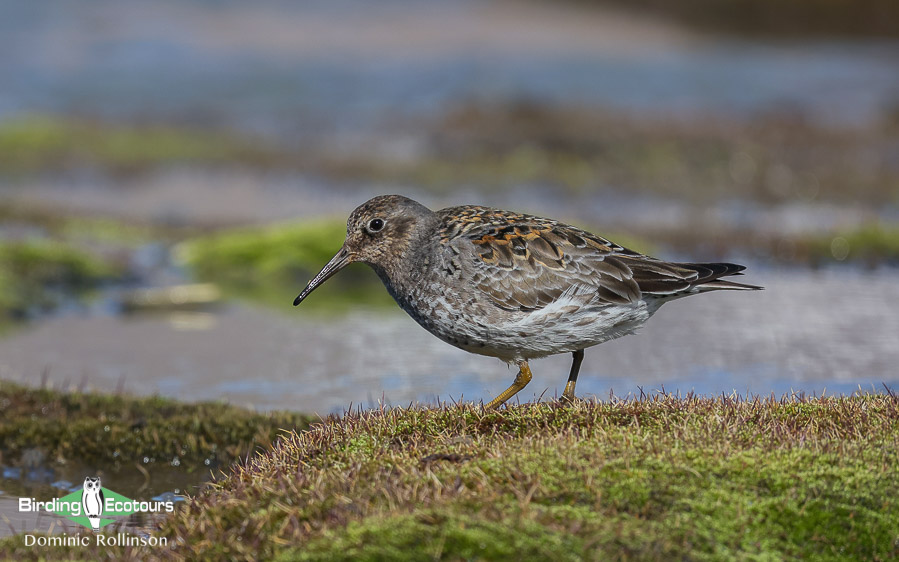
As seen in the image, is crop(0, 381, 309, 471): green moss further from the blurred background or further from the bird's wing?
the bird's wing

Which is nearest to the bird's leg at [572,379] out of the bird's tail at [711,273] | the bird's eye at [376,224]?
the bird's tail at [711,273]

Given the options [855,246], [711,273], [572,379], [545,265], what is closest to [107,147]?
[855,246]

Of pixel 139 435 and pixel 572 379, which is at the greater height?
pixel 572 379

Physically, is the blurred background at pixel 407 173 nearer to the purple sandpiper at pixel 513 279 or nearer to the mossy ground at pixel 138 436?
the mossy ground at pixel 138 436

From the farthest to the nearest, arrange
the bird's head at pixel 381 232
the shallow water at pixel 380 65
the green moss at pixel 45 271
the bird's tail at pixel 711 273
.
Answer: the shallow water at pixel 380 65 < the green moss at pixel 45 271 < the bird's head at pixel 381 232 < the bird's tail at pixel 711 273

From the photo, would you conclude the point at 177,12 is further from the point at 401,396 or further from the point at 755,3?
the point at 401,396

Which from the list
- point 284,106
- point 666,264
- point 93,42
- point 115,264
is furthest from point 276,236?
point 93,42

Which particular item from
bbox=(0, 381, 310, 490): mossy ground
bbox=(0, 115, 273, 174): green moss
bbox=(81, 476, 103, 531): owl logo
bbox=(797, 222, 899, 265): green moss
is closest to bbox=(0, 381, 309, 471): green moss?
bbox=(0, 381, 310, 490): mossy ground

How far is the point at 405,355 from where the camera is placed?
1492 centimetres

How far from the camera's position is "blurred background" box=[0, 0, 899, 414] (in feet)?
48.0

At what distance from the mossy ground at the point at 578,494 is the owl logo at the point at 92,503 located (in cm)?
146

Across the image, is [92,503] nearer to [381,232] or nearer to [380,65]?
[381,232]

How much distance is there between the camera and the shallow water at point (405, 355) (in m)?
13.2

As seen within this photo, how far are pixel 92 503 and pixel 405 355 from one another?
6.02 meters
